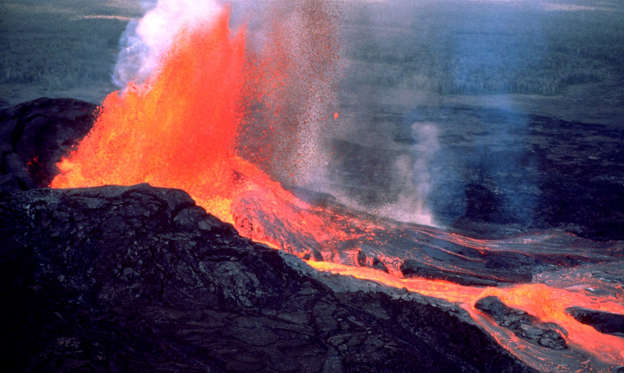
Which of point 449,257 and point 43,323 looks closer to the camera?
point 43,323

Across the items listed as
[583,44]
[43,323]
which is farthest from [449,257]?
[583,44]

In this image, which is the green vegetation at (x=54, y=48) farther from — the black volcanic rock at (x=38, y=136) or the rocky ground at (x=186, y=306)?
the rocky ground at (x=186, y=306)

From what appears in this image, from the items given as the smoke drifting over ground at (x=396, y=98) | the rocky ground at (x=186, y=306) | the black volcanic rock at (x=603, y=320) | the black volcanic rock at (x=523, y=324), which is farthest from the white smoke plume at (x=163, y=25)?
the black volcanic rock at (x=603, y=320)

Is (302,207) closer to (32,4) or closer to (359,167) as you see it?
(359,167)

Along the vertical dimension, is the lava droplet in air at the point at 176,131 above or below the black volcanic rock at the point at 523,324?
above

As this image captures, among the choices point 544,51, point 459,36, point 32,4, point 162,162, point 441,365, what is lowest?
point 441,365

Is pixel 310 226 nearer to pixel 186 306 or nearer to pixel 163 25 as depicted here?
pixel 186 306
